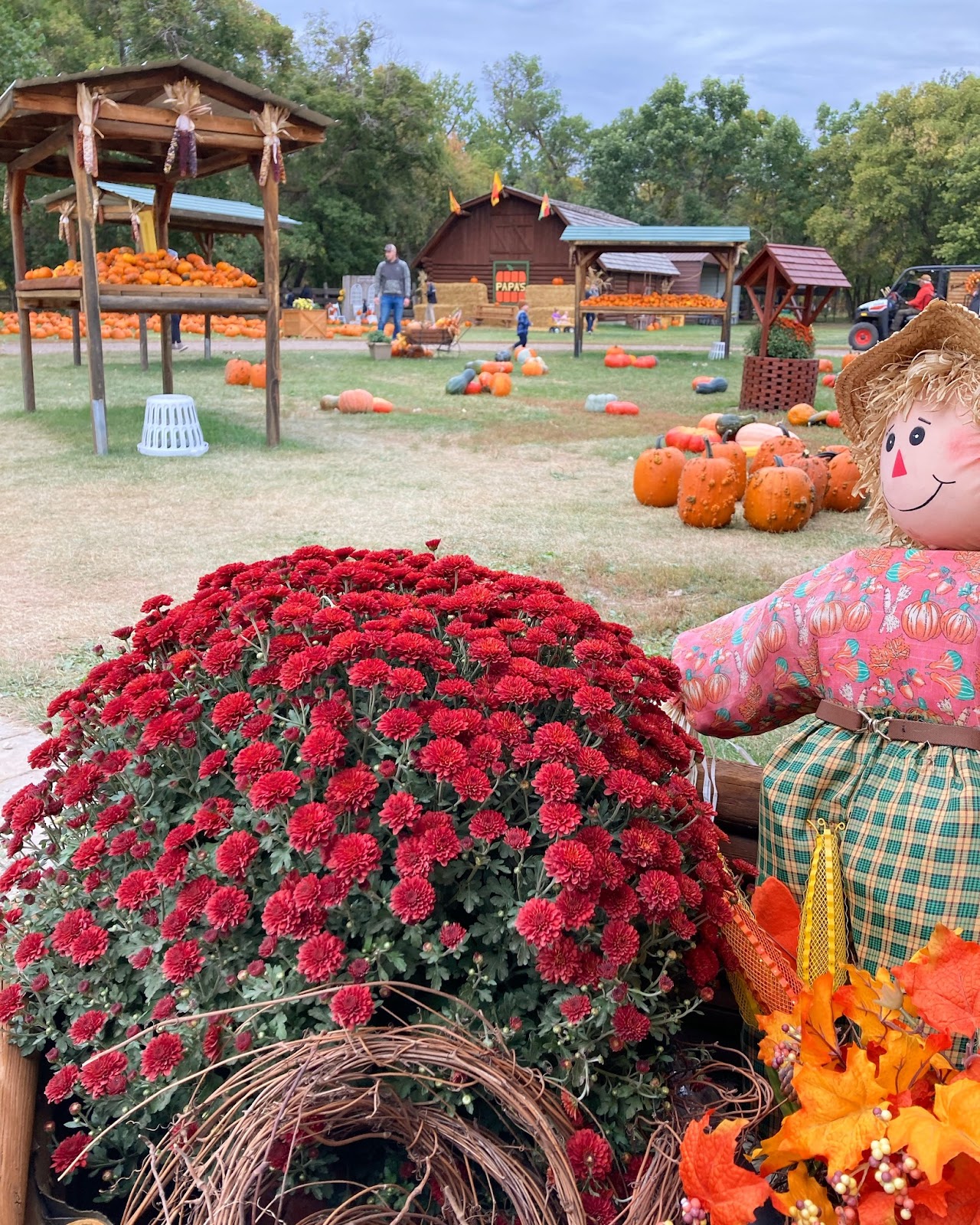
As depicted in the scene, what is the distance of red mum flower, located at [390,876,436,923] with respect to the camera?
115cm

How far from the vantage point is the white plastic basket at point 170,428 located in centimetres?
912

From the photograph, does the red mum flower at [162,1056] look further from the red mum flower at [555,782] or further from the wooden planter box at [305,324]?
the wooden planter box at [305,324]

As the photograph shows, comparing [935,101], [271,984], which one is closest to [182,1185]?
[271,984]

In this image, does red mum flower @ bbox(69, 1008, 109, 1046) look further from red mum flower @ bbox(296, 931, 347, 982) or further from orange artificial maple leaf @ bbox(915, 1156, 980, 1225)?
orange artificial maple leaf @ bbox(915, 1156, 980, 1225)

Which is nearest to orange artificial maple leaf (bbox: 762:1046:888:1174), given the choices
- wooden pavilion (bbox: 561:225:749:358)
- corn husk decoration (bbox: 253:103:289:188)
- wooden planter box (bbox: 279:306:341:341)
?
corn husk decoration (bbox: 253:103:289:188)

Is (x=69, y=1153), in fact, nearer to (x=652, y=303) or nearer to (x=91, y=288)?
(x=91, y=288)

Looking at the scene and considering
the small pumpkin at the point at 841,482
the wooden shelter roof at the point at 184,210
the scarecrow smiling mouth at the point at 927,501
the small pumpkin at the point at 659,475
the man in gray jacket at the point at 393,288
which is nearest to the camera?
the scarecrow smiling mouth at the point at 927,501

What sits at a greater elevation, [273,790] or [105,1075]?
[273,790]

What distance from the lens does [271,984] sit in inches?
47.9

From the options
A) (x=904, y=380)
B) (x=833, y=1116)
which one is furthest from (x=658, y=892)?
(x=904, y=380)

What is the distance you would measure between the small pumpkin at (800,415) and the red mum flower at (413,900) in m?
11.4

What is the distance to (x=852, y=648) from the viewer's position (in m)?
1.73

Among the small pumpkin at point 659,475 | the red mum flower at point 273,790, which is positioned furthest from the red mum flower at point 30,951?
the small pumpkin at point 659,475

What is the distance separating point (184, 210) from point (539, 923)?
1684 cm
